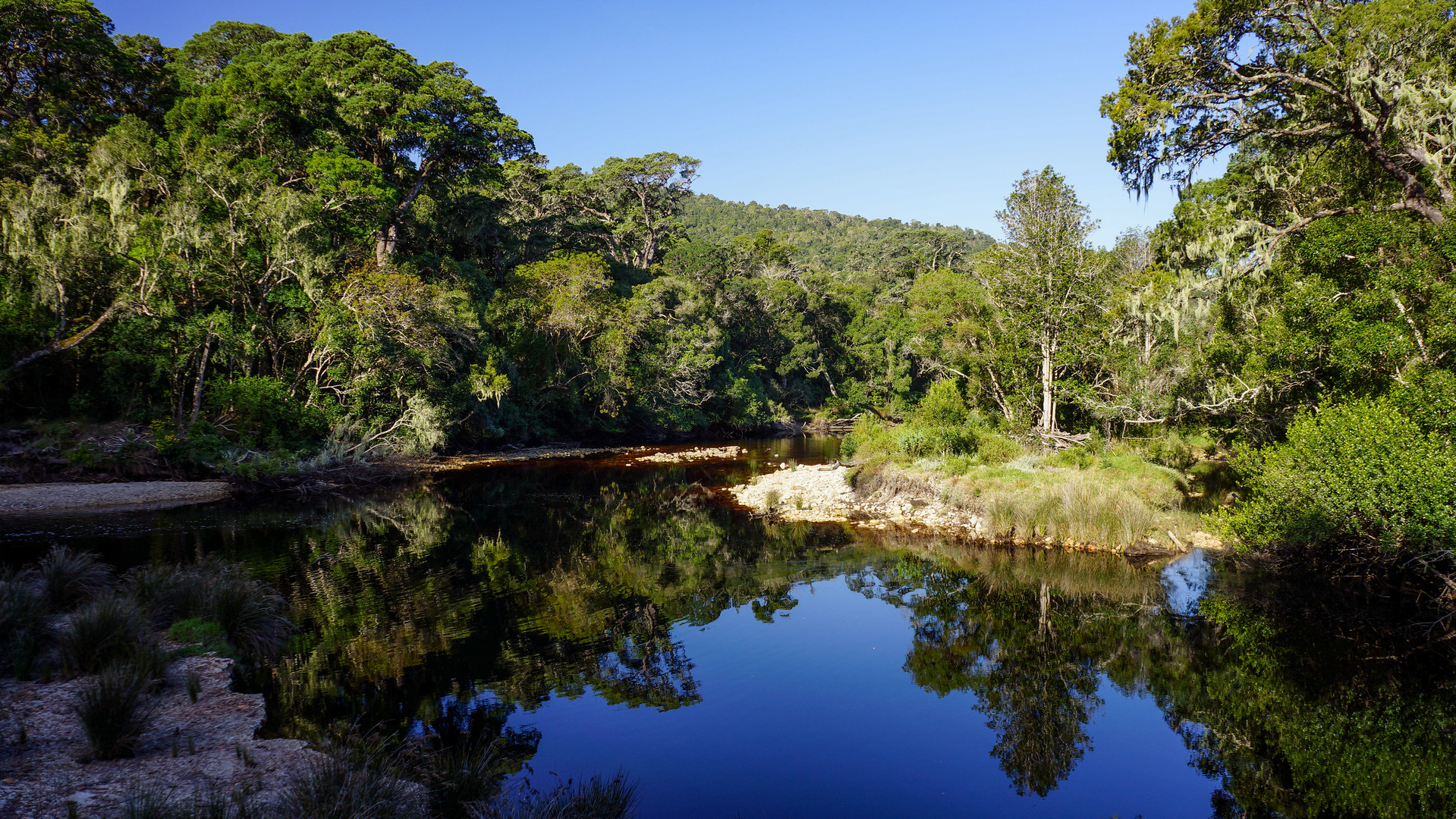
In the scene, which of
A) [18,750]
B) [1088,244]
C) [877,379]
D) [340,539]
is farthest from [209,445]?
[877,379]

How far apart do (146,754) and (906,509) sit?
16.6 metres

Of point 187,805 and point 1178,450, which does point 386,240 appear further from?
point 1178,450

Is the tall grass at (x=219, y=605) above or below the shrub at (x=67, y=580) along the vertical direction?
below

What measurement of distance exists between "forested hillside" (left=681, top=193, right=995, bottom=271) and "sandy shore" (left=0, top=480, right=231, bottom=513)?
226ft

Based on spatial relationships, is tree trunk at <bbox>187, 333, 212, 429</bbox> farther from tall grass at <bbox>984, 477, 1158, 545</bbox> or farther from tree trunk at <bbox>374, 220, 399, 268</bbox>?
tall grass at <bbox>984, 477, 1158, 545</bbox>

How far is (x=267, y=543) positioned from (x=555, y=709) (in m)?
11.6

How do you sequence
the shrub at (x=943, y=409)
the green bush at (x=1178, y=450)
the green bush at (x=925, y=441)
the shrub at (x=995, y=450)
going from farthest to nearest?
1. the shrub at (x=943, y=409)
2. the green bush at (x=1178, y=450)
3. the green bush at (x=925, y=441)
4. the shrub at (x=995, y=450)

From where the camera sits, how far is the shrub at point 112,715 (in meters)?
5.67

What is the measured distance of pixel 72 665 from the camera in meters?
7.28

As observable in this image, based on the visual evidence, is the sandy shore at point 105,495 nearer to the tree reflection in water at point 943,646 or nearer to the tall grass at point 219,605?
the tree reflection in water at point 943,646

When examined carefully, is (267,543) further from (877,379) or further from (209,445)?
(877,379)

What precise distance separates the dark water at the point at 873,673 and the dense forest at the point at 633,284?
7.47 ft

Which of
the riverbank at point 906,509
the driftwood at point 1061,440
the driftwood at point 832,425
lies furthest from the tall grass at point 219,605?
the driftwood at point 832,425

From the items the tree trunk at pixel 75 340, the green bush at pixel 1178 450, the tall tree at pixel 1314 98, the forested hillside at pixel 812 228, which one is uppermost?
the forested hillside at pixel 812 228
